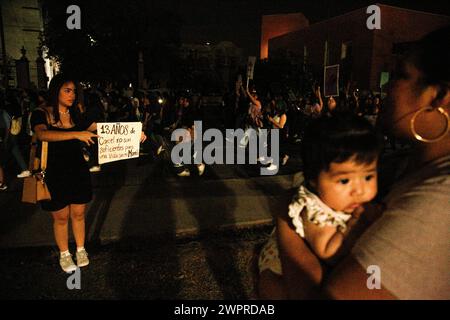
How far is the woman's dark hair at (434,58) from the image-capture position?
102 cm

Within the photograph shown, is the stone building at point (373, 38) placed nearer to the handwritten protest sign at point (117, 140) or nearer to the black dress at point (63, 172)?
the handwritten protest sign at point (117, 140)

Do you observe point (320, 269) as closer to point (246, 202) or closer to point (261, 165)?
point (246, 202)

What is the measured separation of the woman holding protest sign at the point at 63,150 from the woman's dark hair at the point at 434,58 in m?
2.92

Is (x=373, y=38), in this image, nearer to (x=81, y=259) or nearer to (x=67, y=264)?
(x=81, y=259)

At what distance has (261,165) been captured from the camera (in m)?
8.95

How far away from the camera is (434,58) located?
1.03 meters

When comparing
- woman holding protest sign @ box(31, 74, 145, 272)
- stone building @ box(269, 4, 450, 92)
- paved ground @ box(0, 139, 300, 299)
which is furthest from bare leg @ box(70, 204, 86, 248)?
stone building @ box(269, 4, 450, 92)

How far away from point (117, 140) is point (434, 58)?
10.9 feet

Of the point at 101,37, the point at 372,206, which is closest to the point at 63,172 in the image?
the point at 372,206

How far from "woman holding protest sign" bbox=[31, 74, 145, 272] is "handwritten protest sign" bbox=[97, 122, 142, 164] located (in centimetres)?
22

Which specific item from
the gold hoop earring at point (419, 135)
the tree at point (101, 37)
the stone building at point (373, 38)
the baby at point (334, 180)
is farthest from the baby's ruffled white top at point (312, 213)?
the stone building at point (373, 38)

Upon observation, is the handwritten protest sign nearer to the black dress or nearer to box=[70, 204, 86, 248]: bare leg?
the black dress

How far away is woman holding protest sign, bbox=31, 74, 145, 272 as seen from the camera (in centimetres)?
334
